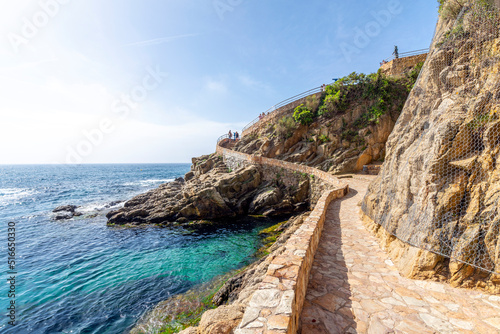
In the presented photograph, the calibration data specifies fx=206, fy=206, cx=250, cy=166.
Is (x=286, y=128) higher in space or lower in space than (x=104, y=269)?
higher

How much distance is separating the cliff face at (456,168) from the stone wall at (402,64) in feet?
79.9

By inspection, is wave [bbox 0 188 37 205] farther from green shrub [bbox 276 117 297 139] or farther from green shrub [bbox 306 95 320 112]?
green shrub [bbox 306 95 320 112]

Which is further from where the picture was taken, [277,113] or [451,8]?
[277,113]

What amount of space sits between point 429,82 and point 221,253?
12.2 m

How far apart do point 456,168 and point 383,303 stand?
9.83 ft

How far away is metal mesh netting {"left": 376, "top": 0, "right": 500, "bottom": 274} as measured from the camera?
3574mm

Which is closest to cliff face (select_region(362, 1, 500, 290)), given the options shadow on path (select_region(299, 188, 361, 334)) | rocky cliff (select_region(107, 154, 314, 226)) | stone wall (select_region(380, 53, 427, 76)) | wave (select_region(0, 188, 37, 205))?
shadow on path (select_region(299, 188, 361, 334))

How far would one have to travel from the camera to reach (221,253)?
40.7 feet

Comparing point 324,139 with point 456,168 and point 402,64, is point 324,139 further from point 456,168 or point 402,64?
point 456,168

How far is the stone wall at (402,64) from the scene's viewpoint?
81.8 ft

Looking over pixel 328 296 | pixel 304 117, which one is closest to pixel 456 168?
pixel 328 296

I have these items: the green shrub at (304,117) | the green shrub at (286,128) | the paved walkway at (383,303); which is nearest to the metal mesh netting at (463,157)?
the paved walkway at (383,303)

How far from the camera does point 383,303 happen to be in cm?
377

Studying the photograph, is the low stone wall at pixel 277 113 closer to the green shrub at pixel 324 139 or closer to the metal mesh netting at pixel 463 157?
the green shrub at pixel 324 139
